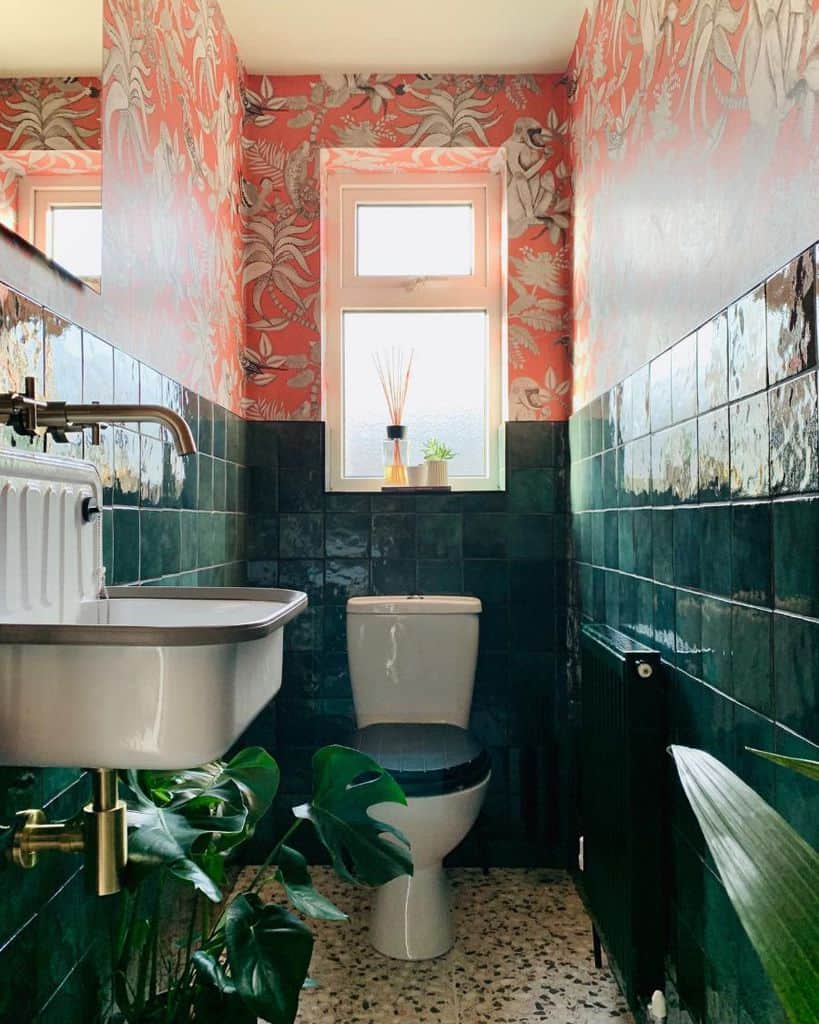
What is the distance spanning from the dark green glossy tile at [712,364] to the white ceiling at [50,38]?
105 centimetres

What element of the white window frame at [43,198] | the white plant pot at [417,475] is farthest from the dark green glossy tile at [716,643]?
the white plant pot at [417,475]

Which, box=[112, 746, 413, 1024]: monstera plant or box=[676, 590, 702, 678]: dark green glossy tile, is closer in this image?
box=[112, 746, 413, 1024]: monstera plant

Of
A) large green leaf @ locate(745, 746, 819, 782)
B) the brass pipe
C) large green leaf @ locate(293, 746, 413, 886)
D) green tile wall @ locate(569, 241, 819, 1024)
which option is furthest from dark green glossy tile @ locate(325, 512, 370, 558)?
large green leaf @ locate(745, 746, 819, 782)

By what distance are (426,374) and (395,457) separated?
13.8 inches

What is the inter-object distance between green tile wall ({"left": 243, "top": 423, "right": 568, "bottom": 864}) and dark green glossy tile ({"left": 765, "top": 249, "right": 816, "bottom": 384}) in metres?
1.51

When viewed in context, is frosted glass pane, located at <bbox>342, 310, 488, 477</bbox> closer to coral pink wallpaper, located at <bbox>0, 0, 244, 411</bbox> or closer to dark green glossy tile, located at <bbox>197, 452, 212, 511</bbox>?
coral pink wallpaper, located at <bbox>0, 0, 244, 411</bbox>

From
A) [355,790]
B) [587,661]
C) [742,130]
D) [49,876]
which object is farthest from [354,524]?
[742,130]

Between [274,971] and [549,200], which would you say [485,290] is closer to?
[549,200]

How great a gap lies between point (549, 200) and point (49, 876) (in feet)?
7.39

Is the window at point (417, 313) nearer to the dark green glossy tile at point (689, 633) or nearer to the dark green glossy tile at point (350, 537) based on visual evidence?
the dark green glossy tile at point (350, 537)

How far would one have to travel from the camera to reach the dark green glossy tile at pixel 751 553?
1.09 m

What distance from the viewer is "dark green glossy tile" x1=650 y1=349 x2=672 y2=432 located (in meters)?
1.53

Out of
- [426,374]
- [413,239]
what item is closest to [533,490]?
[426,374]

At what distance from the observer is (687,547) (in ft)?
4.65
